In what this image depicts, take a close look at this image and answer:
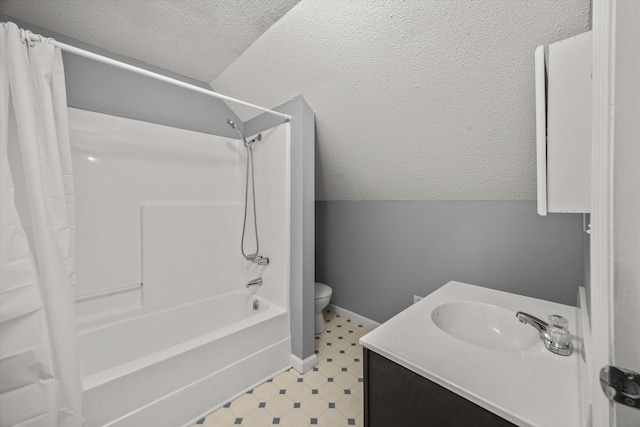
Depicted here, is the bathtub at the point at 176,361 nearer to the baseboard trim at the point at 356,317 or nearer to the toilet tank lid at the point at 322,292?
the toilet tank lid at the point at 322,292

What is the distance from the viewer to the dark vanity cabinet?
2.38ft

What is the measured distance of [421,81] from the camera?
4.06 ft

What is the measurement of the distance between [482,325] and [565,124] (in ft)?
3.21

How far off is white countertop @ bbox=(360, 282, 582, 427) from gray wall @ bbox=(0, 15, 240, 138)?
2.11m

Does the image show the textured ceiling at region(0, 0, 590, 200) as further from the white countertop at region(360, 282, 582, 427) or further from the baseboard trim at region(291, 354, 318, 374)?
the baseboard trim at region(291, 354, 318, 374)

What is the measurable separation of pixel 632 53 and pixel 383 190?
168 cm

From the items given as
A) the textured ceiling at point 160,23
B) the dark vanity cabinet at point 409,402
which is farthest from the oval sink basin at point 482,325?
the textured ceiling at point 160,23

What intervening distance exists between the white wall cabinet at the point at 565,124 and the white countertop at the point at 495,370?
1.69 feet

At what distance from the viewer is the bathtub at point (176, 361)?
118 cm

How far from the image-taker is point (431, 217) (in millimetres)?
1941

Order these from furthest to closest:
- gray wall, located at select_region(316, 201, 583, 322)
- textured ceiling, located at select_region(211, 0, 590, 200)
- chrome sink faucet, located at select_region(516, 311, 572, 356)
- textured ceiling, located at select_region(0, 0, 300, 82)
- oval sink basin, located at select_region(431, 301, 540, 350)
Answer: gray wall, located at select_region(316, 201, 583, 322)
textured ceiling, located at select_region(0, 0, 300, 82)
oval sink basin, located at select_region(431, 301, 540, 350)
textured ceiling, located at select_region(211, 0, 590, 200)
chrome sink faucet, located at select_region(516, 311, 572, 356)

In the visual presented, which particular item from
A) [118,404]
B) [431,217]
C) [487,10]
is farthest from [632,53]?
[118,404]

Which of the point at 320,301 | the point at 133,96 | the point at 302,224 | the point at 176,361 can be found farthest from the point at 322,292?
the point at 133,96

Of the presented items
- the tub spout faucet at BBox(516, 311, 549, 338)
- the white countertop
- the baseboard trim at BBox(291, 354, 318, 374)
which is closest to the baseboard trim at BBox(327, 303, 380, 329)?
the baseboard trim at BBox(291, 354, 318, 374)
